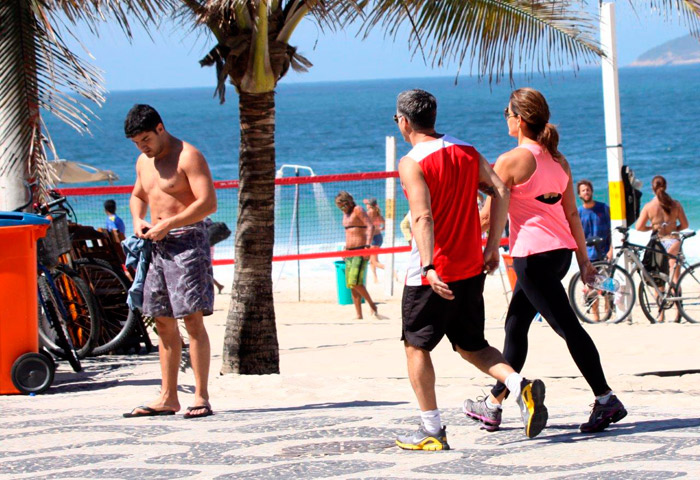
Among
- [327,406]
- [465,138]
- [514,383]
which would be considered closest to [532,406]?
[514,383]

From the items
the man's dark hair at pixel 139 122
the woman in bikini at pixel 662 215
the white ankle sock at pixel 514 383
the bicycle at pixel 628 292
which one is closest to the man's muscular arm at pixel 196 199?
the man's dark hair at pixel 139 122

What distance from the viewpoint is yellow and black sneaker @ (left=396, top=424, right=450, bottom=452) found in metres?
5.24

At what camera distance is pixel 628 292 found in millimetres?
12734

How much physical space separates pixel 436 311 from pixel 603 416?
102cm

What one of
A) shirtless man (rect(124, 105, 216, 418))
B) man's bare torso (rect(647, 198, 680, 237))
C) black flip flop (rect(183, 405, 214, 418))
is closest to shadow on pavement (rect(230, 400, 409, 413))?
black flip flop (rect(183, 405, 214, 418))

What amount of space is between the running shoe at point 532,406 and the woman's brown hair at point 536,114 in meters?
1.25

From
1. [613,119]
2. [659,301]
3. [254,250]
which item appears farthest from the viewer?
[613,119]

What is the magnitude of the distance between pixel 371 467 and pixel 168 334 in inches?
74.6

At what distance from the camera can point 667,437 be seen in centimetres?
529

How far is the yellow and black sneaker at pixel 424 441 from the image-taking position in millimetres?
5238

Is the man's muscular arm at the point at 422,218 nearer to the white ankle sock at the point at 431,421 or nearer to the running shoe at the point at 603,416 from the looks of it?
the white ankle sock at the point at 431,421

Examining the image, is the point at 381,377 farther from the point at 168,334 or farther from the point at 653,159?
the point at 653,159

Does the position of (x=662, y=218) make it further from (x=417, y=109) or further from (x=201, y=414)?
(x=417, y=109)

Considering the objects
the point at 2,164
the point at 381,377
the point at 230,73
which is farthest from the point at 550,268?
the point at 2,164
